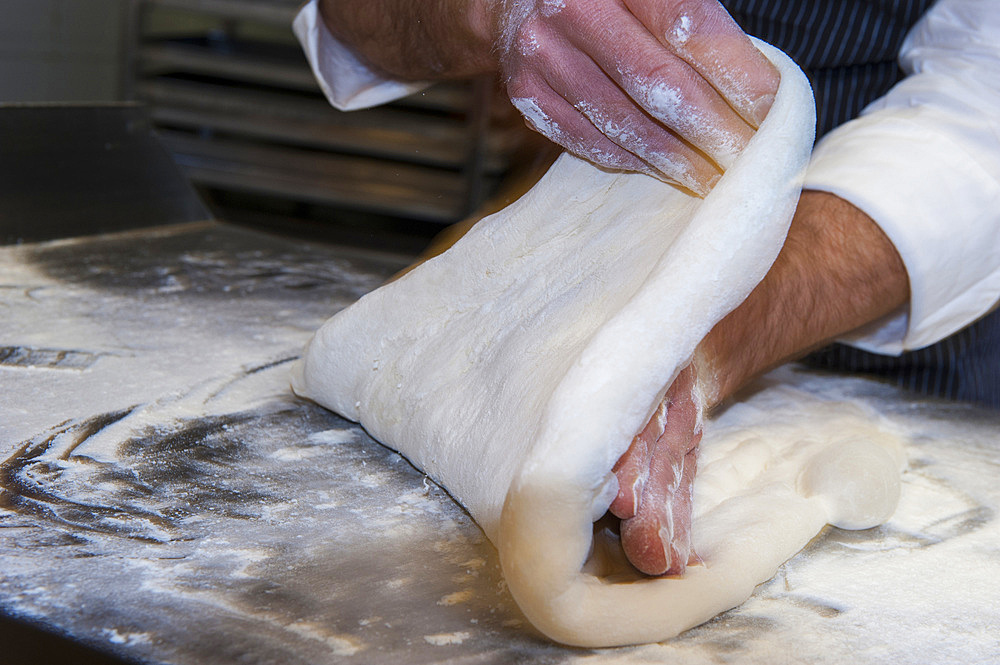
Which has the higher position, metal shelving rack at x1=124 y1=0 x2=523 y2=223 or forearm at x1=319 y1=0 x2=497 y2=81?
forearm at x1=319 y1=0 x2=497 y2=81

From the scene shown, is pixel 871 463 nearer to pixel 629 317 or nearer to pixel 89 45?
pixel 629 317

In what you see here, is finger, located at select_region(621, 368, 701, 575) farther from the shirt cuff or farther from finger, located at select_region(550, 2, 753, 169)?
the shirt cuff

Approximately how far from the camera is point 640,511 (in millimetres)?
696

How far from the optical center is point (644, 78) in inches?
29.6

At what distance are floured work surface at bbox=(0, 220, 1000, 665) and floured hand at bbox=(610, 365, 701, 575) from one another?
6 cm

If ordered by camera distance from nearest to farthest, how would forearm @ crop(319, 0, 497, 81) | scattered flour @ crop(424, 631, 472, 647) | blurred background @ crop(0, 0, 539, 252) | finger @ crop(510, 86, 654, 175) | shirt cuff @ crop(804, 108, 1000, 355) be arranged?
1. scattered flour @ crop(424, 631, 472, 647)
2. finger @ crop(510, 86, 654, 175)
3. forearm @ crop(319, 0, 497, 81)
4. shirt cuff @ crop(804, 108, 1000, 355)
5. blurred background @ crop(0, 0, 539, 252)

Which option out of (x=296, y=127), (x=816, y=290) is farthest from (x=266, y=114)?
(x=816, y=290)

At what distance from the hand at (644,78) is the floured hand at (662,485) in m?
0.20

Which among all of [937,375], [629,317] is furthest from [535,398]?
[937,375]

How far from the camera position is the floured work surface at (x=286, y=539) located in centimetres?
63

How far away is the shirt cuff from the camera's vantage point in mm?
1175

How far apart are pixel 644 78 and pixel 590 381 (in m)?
0.26

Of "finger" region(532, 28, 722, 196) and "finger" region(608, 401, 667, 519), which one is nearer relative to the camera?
"finger" region(608, 401, 667, 519)


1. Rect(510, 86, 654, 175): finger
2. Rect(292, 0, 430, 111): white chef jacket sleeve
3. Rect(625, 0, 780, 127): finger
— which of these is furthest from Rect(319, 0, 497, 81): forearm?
Rect(625, 0, 780, 127): finger
